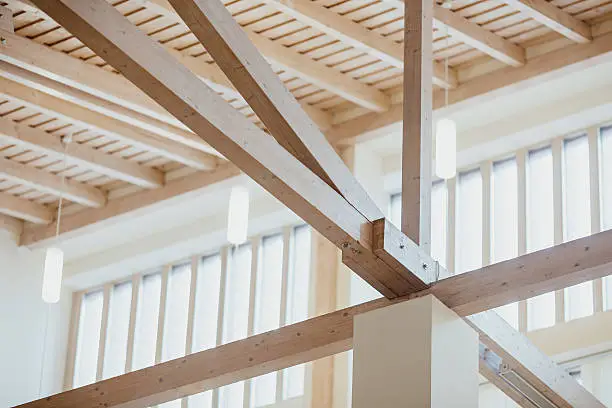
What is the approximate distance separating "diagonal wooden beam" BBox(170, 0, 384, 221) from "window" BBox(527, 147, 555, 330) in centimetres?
344

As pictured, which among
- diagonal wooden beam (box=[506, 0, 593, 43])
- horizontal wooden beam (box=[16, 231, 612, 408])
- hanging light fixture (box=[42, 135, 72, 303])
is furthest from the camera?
hanging light fixture (box=[42, 135, 72, 303])

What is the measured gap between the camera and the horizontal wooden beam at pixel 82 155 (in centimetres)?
1164

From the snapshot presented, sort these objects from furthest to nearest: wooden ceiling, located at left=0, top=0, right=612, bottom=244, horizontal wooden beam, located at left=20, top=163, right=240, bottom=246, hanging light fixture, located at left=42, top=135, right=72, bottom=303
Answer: horizontal wooden beam, located at left=20, top=163, right=240, bottom=246, hanging light fixture, located at left=42, top=135, right=72, bottom=303, wooden ceiling, located at left=0, top=0, right=612, bottom=244

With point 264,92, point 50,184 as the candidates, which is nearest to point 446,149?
point 264,92

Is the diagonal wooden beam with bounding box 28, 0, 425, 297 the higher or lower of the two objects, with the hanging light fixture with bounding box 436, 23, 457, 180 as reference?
lower

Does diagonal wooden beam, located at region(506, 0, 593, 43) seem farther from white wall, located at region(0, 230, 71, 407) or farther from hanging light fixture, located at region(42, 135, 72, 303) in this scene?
white wall, located at region(0, 230, 71, 407)

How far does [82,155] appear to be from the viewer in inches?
473

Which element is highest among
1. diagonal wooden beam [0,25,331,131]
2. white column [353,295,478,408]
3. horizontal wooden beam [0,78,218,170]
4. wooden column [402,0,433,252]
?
horizontal wooden beam [0,78,218,170]

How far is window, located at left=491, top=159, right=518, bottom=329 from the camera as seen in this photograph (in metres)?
10.7

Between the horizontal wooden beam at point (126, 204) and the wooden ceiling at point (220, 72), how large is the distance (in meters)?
0.02

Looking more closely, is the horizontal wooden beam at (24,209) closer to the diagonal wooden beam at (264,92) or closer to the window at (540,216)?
the window at (540,216)

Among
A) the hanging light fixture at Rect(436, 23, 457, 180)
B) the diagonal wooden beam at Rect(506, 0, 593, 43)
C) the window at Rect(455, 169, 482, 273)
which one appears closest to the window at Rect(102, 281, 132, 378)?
the window at Rect(455, 169, 482, 273)

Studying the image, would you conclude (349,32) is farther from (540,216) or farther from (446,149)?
(540,216)

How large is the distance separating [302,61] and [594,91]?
227cm
